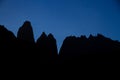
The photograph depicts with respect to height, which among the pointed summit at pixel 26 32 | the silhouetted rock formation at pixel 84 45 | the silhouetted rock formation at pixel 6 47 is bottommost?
the silhouetted rock formation at pixel 6 47

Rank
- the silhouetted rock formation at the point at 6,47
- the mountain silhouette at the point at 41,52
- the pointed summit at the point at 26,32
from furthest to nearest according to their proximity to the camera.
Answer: the pointed summit at the point at 26,32, the mountain silhouette at the point at 41,52, the silhouetted rock formation at the point at 6,47

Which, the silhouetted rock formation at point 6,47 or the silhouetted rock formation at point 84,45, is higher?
the silhouetted rock formation at point 84,45

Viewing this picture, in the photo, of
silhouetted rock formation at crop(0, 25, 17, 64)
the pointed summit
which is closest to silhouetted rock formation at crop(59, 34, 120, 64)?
the pointed summit

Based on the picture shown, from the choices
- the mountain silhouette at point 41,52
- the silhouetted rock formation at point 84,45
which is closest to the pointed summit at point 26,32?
the mountain silhouette at point 41,52

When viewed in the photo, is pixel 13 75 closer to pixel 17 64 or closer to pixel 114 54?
pixel 17 64

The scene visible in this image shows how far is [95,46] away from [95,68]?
34.2 m

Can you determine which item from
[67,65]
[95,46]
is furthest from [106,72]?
[95,46]

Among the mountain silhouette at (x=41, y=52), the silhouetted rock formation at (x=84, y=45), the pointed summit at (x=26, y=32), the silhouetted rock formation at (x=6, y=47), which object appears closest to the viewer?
the silhouetted rock formation at (x=6, y=47)

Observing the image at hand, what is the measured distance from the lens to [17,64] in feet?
154

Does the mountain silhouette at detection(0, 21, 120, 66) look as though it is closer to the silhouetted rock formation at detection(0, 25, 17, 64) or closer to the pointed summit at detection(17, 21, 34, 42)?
the silhouetted rock formation at detection(0, 25, 17, 64)

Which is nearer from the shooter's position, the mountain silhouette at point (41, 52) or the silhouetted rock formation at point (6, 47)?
the silhouetted rock formation at point (6, 47)

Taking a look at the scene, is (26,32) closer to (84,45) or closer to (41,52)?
(41,52)

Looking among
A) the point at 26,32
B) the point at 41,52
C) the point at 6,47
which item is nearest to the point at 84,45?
the point at 41,52

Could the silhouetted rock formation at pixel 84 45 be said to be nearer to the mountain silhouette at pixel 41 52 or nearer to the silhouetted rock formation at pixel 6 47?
the mountain silhouette at pixel 41 52
